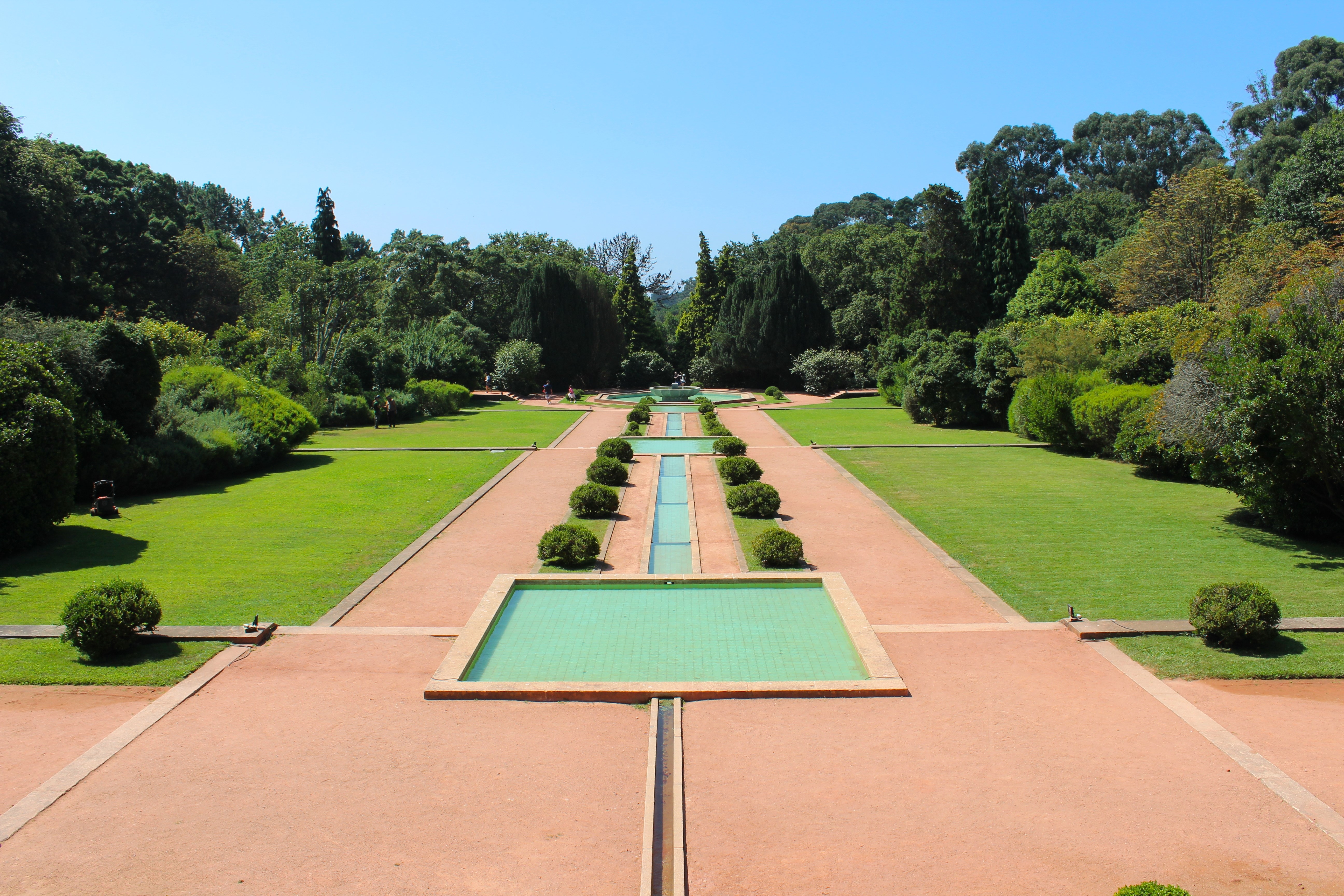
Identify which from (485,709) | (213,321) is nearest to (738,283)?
(213,321)

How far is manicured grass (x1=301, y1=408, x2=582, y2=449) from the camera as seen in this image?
26016mm

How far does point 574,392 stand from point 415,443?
2099 centimetres

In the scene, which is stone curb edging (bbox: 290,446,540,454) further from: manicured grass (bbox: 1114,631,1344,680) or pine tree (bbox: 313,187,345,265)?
pine tree (bbox: 313,187,345,265)

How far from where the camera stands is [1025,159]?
95125 mm

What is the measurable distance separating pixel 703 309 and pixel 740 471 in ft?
154

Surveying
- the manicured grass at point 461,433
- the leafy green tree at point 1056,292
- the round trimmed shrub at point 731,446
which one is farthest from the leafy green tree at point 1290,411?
the leafy green tree at point 1056,292

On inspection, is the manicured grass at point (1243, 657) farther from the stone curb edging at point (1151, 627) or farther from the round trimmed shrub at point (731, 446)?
the round trimmed shrub at point (731, 446)

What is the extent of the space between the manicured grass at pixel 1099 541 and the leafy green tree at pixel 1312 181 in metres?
22.0

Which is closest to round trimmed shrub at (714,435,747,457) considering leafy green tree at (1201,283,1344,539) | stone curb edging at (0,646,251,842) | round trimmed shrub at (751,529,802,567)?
round trimmed shrub at (751,529,802,567)

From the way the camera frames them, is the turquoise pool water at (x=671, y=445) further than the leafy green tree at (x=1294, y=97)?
No

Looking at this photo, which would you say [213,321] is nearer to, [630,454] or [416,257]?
[416,257]

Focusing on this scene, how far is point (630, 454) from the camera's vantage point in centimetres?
2092

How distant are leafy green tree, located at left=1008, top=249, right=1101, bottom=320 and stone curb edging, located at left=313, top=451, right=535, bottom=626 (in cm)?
2855

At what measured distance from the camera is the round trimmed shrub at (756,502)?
1517 cm
